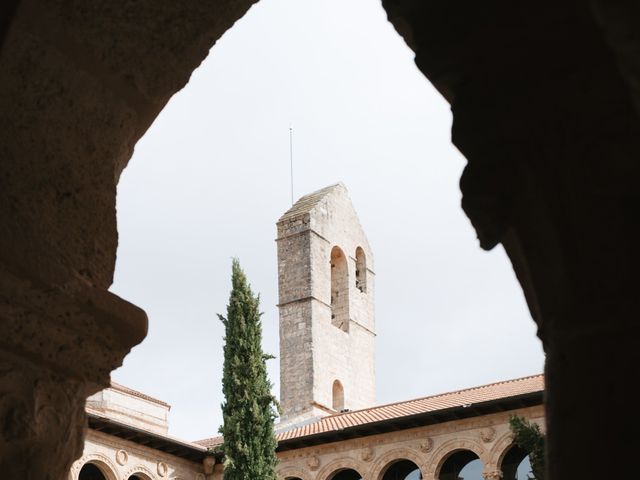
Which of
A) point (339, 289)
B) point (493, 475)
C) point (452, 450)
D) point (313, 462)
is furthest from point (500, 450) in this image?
point (339, 289)

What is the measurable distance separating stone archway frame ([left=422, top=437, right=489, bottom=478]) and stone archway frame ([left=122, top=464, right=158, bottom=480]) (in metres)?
4.80

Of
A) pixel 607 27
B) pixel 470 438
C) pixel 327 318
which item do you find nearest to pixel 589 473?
pixel 607 27

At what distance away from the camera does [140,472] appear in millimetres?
17156

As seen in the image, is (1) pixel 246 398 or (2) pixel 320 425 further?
(2) pixel 320 425

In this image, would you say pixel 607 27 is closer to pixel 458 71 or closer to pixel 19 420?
pixel 458 71

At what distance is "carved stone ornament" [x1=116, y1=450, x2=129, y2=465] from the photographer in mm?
16781

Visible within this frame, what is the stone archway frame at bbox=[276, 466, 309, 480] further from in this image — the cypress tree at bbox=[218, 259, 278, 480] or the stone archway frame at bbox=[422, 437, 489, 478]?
the stone archway frame at bbox=[422, 437, 489, 478]

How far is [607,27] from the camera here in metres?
1.24

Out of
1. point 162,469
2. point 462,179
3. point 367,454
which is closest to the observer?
point 462,179

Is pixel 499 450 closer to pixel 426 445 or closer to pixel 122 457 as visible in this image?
pixel 426 445

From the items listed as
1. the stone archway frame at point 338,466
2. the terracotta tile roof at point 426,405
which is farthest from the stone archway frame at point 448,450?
the stone archway frame at point 338,466

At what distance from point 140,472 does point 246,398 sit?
2333 mm

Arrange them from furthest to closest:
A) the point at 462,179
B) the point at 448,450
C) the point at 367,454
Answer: the point at 367,454, the point at 448,450, the point at 462,179

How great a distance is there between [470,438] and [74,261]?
15.3m
